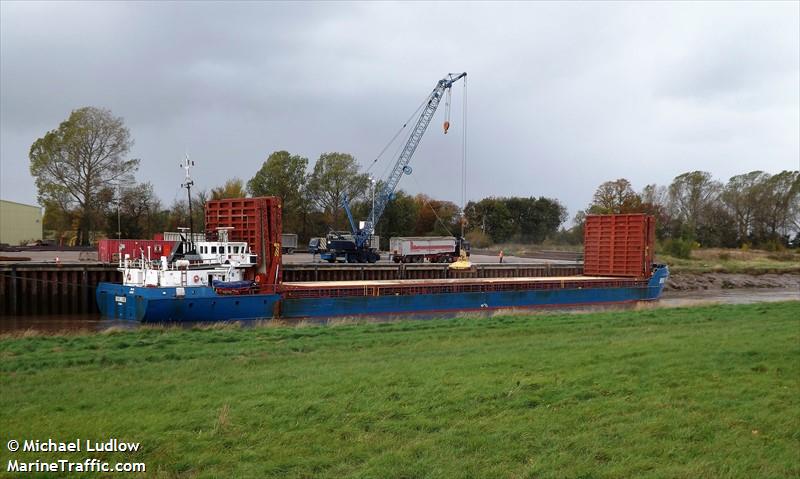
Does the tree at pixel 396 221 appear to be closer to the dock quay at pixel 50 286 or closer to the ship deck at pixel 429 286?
the ship deck at pixel 429 286

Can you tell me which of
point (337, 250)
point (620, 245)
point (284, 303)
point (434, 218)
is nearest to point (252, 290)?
point (284, 303)

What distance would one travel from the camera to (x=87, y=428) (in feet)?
22.5

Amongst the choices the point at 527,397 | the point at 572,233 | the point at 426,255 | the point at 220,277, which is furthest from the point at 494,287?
the point at 572,233

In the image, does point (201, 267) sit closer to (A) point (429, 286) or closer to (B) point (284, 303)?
(B) point (284, 303)

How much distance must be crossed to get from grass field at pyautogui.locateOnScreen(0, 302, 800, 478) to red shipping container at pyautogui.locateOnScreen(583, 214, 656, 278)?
102 feet

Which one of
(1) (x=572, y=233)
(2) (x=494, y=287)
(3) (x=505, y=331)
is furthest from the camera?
(1) (x=572, y=233)

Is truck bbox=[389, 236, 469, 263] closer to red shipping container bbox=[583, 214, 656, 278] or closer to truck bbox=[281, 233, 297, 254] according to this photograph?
truck bbox=[281, 233, 297, 254]

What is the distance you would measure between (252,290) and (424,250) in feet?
98.9

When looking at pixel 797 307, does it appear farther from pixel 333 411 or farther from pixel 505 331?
pixel 333 411

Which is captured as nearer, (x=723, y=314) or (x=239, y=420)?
(x=239, y=420)

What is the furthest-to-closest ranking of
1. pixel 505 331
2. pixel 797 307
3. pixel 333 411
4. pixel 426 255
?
pixel 426 255 → pixel 797 307 → pixel 505 331 → pixel 333 411

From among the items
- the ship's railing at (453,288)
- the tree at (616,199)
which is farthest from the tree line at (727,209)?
the ship's railing at (453,288)

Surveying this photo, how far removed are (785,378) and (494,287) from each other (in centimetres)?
2805

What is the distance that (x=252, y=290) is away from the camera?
28.9 meters
